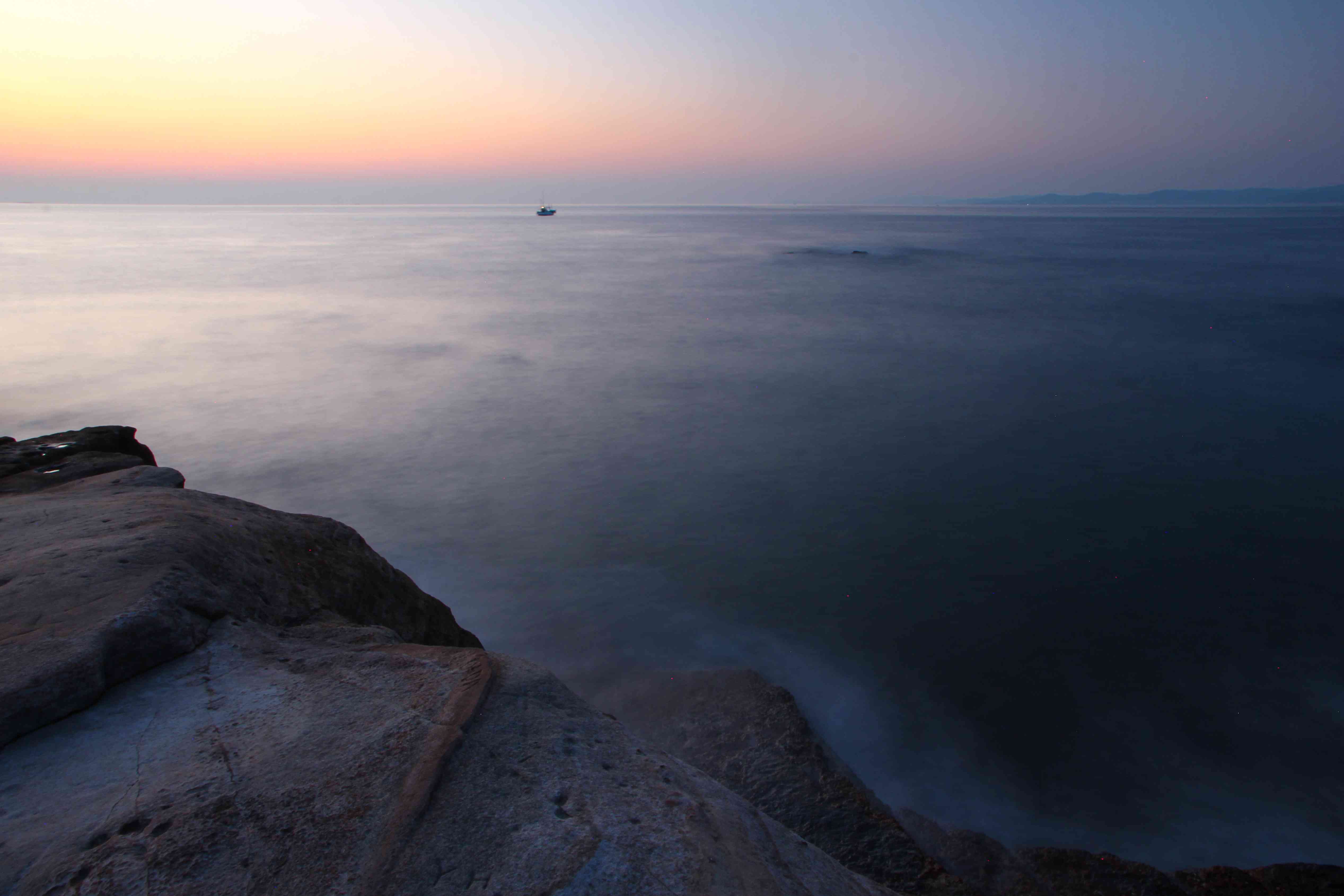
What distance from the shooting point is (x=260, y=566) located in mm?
3760

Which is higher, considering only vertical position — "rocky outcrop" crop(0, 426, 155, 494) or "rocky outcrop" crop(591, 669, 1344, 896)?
"rocky outcrop" crop(0, 426, 155, 494)

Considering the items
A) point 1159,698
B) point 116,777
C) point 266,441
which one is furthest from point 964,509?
point 266,441

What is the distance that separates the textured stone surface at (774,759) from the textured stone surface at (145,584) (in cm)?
154

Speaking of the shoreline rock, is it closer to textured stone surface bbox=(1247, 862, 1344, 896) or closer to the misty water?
textured stone surface bbox=(1247, 862, 1344, 896)

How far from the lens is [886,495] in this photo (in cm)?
848

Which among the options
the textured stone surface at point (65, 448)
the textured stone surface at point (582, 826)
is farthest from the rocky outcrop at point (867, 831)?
the textured stone surface at point (65, 448)

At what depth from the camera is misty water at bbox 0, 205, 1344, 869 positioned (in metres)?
4.73

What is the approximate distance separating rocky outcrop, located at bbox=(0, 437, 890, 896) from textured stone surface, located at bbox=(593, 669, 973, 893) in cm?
95

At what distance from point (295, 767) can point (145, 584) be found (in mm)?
1280

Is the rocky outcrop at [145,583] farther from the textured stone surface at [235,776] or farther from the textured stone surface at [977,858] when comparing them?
the textured stone surface at [977,858]

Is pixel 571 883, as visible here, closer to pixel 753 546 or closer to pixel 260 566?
pixel 260 566

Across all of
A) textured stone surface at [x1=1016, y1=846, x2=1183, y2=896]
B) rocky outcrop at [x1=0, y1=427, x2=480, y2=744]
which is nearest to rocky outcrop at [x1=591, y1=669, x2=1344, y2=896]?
textured stone surface at [x1=1016, y1=846, x2=1183, y2=896]

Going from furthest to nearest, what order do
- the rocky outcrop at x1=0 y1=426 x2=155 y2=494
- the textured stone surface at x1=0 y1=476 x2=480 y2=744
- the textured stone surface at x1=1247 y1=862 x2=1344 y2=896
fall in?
1. the rocky outcrop at x1=0 y1=426 x2=155 y2=494
2. the textured stone surface at x1=1247 y1=862 x2=1344 y2=896
3. the textured stone surface at x1=0 y1=476 x2=480 y2=744

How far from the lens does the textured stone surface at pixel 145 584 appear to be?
2.54 m
